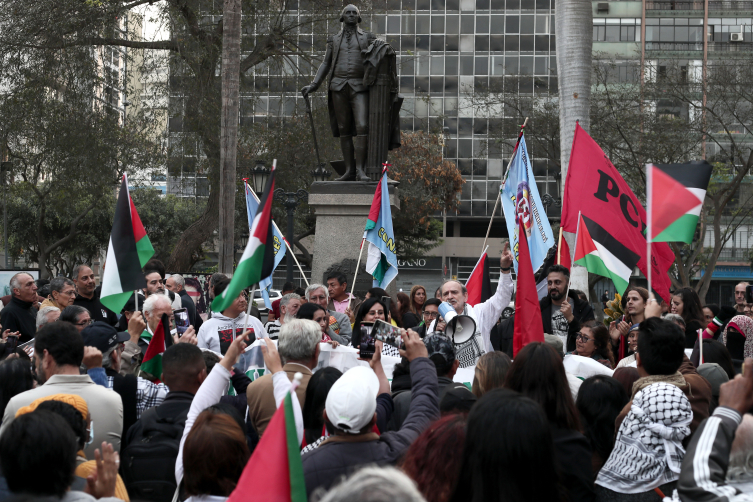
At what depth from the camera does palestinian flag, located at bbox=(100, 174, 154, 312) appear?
19.0 feet

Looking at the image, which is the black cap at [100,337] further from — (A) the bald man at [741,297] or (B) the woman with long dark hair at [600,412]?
(A) the bald man at [741,297]

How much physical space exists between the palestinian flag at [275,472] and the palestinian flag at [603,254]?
5049 mm

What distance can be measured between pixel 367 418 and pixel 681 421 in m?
1.45

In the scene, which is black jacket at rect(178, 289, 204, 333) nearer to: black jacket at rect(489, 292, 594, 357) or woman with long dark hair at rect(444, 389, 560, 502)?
black jacket at rect(489, 292, 594, 357)

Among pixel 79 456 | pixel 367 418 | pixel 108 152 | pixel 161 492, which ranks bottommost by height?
pixel 161 492

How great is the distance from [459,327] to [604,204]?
8.77 feet

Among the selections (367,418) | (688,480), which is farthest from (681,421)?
(367,418)

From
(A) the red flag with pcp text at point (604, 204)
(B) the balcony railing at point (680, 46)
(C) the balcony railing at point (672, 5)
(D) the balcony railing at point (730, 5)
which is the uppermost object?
(C) the balcony railing at point (672, 5)

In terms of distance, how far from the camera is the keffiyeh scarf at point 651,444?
3.62m

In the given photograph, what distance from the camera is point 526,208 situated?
27.9ft

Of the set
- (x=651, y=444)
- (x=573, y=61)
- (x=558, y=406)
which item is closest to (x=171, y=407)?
(x=558, y=406)

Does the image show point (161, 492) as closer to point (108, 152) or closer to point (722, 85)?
point (108, 152)

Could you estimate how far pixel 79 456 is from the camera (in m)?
3.47

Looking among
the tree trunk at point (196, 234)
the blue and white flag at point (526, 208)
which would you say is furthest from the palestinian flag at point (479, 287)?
the tree trunk at point (196, 234)
